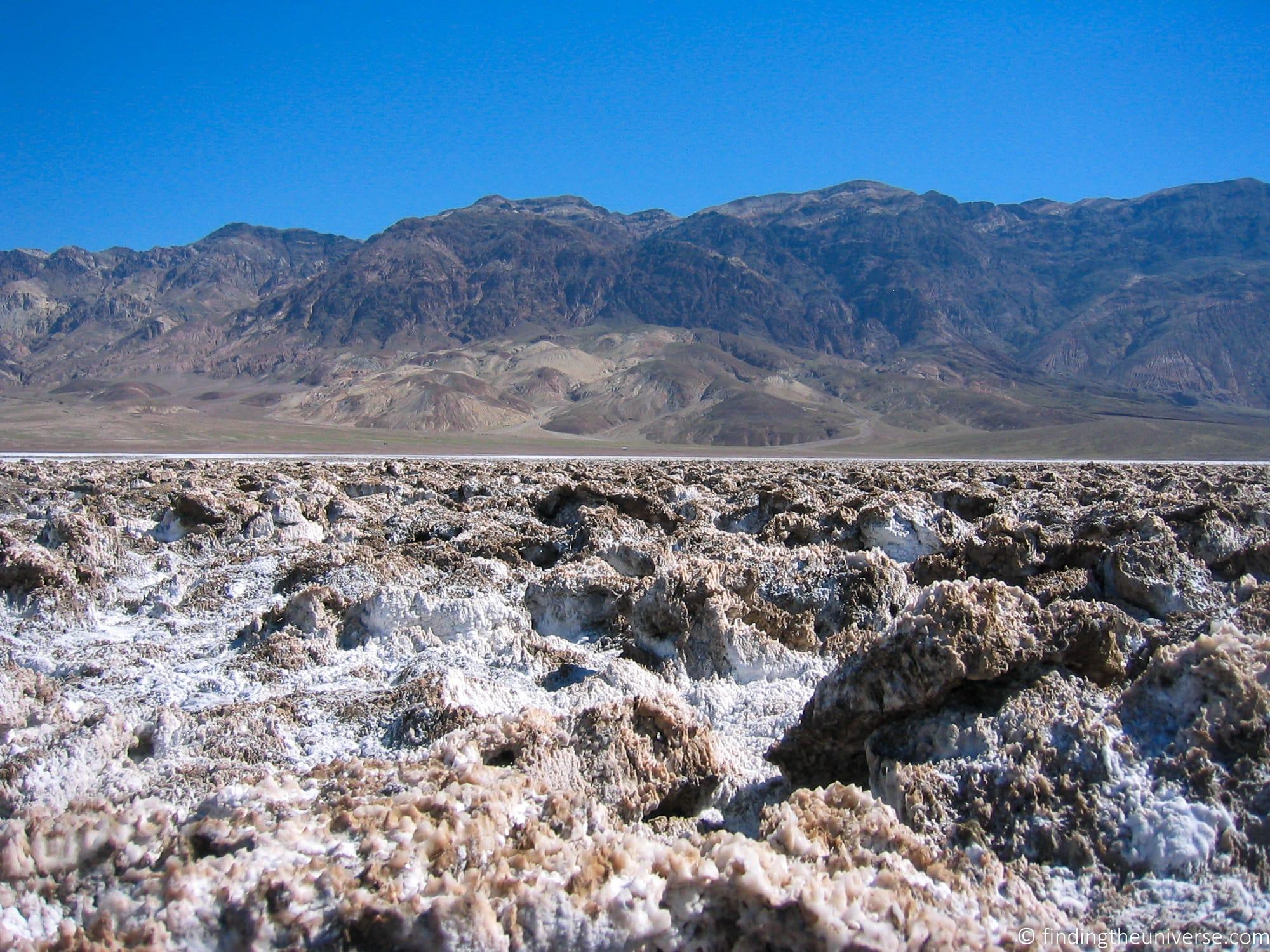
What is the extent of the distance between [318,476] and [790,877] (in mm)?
18426

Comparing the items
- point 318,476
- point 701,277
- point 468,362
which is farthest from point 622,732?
point 701,277

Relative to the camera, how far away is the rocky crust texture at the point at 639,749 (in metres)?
2.17

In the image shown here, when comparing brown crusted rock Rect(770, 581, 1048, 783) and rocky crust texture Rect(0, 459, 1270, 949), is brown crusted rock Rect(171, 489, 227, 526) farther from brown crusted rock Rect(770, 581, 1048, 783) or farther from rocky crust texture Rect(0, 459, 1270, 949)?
brown crusted rock Rect(770, 581, 1048, 783)

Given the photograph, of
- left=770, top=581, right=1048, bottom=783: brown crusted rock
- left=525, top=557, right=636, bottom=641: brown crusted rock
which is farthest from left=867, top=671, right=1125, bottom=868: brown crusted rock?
left=525, top=557, right=636, bottom=641: brown crusted rock

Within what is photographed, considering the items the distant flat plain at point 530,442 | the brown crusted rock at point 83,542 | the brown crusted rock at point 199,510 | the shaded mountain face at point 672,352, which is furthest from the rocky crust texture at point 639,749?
the shaded mountain face at point 672,352

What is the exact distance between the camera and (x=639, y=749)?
342 cm

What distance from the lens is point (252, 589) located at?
723cm

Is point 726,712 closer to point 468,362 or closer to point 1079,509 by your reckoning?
point 1079,509

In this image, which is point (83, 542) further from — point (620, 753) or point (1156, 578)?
point (1156, 578)

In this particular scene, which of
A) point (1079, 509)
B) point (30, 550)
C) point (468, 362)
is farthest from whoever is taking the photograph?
point (468, 362)

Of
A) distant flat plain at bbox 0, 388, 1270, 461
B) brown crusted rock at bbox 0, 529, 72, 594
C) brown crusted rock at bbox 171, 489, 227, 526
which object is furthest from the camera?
distant flat plain at bbox 0, 388, 1270, 461

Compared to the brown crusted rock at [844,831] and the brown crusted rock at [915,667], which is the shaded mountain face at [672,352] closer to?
the brown crusted rock at [915,667]

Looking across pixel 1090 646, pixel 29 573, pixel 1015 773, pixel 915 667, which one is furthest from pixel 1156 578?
pixel 29 573

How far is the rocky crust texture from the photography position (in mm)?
2172
